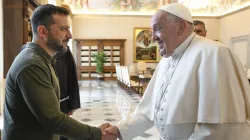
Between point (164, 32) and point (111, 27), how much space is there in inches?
722

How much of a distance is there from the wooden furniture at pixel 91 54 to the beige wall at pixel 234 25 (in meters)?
7.42

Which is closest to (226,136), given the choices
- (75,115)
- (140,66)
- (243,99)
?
(243,99)

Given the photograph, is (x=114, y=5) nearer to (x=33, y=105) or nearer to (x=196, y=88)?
(x=196, y=88)

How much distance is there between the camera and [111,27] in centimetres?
1997

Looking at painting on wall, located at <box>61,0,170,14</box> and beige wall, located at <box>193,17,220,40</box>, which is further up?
painting on wall, located at <box>61,0,170,14</box>

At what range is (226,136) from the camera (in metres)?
1.65

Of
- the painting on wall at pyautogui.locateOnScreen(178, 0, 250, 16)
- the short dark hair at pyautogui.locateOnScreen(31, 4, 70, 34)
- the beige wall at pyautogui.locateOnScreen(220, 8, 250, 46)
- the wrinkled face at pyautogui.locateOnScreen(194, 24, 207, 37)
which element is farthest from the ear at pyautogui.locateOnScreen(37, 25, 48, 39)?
the painting on wall at pyautogui.locateOnScreen(178, 0, 250, 16)

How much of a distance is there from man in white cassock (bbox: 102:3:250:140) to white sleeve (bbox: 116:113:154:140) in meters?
0.21

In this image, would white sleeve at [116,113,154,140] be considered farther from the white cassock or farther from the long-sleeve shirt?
the long-sleeve shirt

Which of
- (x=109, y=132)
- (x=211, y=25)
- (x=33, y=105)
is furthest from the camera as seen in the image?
(x=211, y=25)

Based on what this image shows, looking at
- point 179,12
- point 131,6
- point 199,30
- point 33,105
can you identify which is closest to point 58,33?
point 33,105

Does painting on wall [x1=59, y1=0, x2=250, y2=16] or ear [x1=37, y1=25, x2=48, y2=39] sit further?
painting on wall [x1=59, y1=0, x2=250, y2=16]

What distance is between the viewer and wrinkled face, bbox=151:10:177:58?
190 centimetres

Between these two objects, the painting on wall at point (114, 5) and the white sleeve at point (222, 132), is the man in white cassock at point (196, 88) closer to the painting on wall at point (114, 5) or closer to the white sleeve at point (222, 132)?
the white sleeve at point (222, 132)
